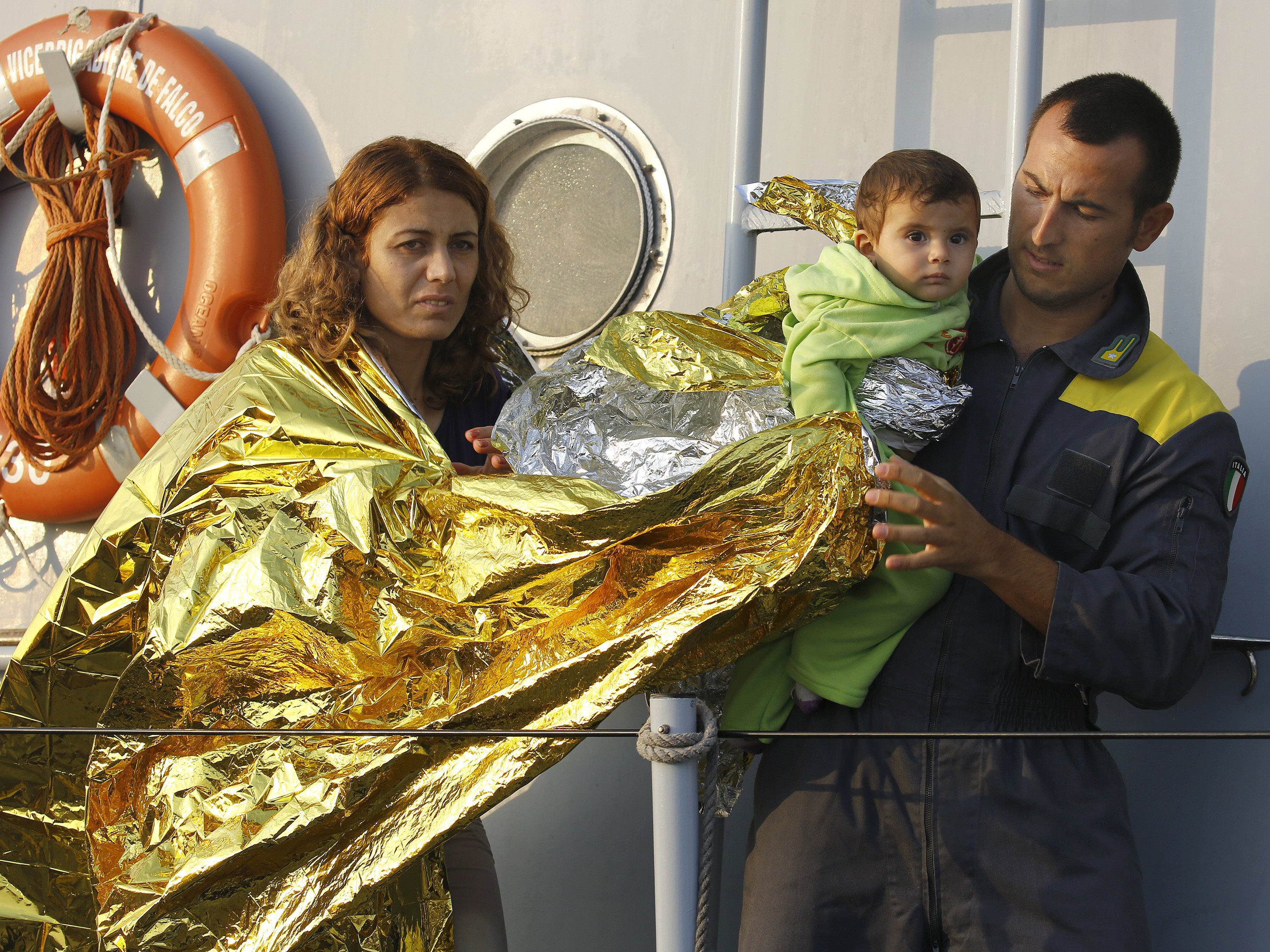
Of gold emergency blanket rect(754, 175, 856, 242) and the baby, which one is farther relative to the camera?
gold emergency blanket rect(754, 175, 856, 242)

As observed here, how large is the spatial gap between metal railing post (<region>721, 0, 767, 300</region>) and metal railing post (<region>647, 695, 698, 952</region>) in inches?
36.4

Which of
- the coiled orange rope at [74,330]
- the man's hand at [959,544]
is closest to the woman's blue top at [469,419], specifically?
the man's hand at [959,544]

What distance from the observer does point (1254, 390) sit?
1491mm

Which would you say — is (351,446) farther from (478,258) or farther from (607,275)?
(607,275)

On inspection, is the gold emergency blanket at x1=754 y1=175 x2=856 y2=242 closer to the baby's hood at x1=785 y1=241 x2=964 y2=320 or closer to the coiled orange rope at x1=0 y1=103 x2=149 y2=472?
the baby's hood at x1=785 y1=241 x2=964 y2=320

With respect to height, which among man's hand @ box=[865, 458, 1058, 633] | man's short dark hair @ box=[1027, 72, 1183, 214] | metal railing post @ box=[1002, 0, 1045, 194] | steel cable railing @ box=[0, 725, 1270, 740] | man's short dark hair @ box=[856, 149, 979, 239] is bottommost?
A: steel cable railing @ box=[0, 725, 1270, 740]

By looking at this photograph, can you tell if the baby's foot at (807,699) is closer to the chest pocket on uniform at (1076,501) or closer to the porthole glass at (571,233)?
the chest pocket on uniform at (1076,501)

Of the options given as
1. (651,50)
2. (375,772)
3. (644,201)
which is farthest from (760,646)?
(651,50)

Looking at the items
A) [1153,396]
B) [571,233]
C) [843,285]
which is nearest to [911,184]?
[843,285]

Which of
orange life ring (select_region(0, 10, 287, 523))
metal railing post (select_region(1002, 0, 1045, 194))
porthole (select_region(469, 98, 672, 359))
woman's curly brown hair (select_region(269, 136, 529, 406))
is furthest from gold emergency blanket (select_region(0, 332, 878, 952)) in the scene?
orange life ring (select_region(0, 10, 287, 523))

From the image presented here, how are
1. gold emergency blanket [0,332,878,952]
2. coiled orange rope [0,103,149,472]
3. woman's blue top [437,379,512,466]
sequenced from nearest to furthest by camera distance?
gold emergency blanket [0,332,878,952] < woman's blue top [437,379,512,466] < coiled orange rope [0,103,149,472]

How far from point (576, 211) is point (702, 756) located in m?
1.42

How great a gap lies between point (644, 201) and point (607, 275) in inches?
6.6

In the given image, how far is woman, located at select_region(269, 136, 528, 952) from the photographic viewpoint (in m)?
1.39
